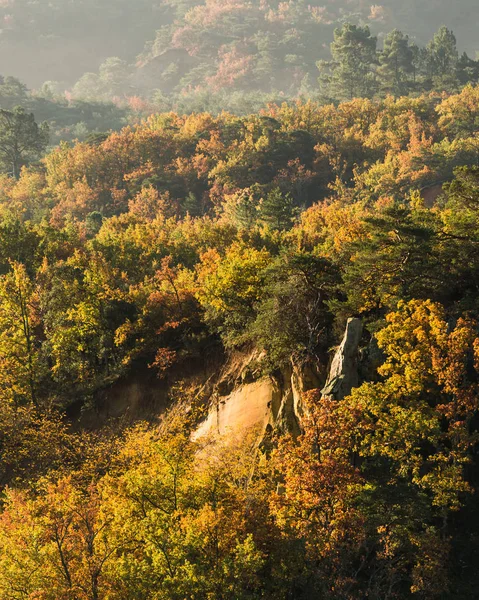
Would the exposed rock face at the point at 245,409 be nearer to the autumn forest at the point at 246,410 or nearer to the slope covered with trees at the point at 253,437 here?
the autumn forest at the point at 246,410

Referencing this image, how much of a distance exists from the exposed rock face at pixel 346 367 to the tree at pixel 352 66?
123m

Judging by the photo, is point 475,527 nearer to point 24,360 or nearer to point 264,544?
point 264,544

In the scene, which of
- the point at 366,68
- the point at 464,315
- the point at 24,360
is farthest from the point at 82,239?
the point at 366,68

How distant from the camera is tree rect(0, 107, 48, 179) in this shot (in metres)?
115

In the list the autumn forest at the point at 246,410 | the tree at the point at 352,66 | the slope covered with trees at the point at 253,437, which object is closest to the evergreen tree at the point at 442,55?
the tree at the point at 352,66

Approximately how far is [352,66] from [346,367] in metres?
130

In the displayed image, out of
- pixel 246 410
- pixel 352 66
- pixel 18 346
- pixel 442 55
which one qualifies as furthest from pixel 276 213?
pixel 442 55

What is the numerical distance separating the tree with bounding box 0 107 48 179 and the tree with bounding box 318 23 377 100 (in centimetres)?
6922

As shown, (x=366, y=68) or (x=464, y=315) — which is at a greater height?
(x=366, y=68)

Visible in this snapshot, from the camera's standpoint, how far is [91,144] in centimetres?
10800

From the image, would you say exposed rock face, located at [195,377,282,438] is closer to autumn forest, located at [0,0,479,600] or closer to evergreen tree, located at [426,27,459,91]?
autumn forest, located at [0,0,479,600]

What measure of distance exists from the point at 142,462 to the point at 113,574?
8.24m

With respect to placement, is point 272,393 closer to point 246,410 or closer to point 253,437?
point 246,410

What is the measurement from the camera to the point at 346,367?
3209 cm
